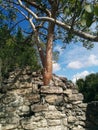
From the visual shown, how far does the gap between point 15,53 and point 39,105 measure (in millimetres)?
3504

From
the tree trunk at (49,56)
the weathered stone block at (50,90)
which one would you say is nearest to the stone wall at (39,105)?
the weathered stone block at (50,90)

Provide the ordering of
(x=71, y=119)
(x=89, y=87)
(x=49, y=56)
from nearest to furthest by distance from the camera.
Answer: (x=71, y=119) < (x=49, y=56) < (x=89, y=87)

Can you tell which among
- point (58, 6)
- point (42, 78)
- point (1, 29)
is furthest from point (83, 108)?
point (1, 29)

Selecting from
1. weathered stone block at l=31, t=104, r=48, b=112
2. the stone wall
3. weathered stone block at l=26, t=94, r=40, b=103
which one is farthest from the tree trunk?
weathered stone block at l=31, t=104, r=48, b=112

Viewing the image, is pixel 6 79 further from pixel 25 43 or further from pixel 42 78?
pixel 25 43

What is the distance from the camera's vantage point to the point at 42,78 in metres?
8.56

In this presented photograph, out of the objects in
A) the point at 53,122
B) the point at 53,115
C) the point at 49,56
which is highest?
the point at 49,56

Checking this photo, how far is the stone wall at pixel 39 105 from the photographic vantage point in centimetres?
734

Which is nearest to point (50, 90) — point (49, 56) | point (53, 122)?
point (53, 122)

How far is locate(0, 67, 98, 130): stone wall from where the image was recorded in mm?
7336

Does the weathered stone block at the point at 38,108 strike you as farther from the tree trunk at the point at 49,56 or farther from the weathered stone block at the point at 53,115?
the tree trunk at the point at 49,56

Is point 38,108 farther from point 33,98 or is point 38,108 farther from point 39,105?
point 33,98

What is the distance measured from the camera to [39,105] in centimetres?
747

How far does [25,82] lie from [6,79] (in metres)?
0.66
